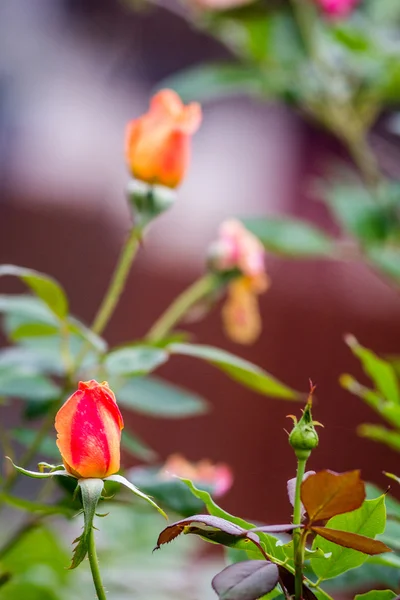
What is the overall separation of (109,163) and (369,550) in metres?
2.33

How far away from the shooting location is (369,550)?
0.86ft

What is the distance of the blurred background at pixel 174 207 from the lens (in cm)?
160

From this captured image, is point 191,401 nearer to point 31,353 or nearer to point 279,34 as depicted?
point 31,353

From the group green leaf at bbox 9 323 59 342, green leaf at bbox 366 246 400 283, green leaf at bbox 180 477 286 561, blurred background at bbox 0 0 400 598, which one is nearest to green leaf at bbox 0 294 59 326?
green leaf at bbox 9 323 59 342

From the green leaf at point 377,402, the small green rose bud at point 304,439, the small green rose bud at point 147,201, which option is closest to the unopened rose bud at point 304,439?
the small green rose bud at point 304,439

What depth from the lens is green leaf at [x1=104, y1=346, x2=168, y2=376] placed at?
1.47 feet

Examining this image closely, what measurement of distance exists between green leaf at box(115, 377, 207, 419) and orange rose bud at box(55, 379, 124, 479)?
Result: 27 cm

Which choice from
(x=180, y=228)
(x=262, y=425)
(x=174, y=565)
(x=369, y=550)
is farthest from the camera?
(x=180, y=228)

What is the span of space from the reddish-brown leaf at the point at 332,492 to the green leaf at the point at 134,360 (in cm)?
19

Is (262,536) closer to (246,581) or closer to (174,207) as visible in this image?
(246,581)

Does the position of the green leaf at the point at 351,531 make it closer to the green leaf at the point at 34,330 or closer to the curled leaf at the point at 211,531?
the curled leaf at the point at 211,531

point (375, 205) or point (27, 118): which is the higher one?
point (375, 205)

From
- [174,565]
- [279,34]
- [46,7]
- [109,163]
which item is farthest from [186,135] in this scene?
[46,7]

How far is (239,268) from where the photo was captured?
652 millimetres
